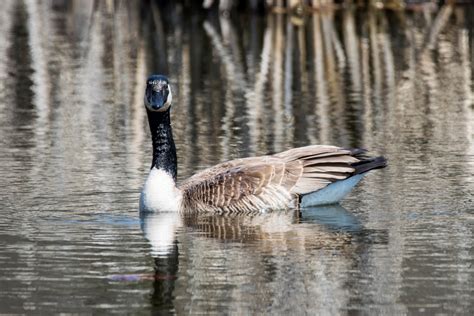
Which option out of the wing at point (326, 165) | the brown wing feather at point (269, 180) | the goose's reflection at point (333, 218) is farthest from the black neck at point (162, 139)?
the goose's reflection at point (333, 218)

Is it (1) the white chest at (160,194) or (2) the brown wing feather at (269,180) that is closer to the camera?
(1) the white chest at (160,194)

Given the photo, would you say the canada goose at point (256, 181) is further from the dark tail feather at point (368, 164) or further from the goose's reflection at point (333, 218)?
the goose's reflection at point (333, 218)

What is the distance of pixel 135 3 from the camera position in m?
40.3

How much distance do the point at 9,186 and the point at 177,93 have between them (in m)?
8.33

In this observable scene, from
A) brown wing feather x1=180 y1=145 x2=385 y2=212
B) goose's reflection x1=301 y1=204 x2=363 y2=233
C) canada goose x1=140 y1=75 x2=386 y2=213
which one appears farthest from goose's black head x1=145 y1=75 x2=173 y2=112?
goose's reflection x1=301 y1=204 x2=363 y2=233

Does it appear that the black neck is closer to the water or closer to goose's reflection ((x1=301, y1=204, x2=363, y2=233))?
the water

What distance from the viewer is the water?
981 centimetres

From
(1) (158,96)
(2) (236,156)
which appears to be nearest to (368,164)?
(1) (158,96)

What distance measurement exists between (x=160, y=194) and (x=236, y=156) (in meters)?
3.23

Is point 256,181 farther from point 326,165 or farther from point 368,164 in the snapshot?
point 368,164

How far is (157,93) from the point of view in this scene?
13.3 metres

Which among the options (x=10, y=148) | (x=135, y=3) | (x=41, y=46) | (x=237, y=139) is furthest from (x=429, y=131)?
(x=135, y=3)

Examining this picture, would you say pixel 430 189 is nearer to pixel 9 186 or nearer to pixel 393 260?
pixel 393 260

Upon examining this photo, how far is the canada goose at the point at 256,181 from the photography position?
515 inches
